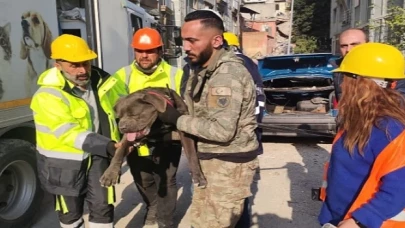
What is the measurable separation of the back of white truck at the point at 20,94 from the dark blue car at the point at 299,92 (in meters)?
4.27

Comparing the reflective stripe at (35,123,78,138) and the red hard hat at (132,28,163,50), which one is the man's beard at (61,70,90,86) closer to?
the reflective stripe at (35,123,78,138)

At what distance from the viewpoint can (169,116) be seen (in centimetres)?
224

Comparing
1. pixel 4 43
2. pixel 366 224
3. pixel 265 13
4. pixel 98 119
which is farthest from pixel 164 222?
pixel 265 13

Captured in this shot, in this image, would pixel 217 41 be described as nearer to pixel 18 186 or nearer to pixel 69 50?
pixel 69 50

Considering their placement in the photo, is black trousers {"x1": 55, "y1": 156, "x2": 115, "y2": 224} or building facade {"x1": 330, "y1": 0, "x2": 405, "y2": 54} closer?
black trousers {"x1": 55, "y1": 156, "x2": 115, "y2": 224}

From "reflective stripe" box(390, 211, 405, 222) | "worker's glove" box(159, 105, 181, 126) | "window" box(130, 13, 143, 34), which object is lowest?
"reflective stripe" box(390, 211, 405, 222)

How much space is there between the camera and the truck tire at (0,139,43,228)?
3564mm

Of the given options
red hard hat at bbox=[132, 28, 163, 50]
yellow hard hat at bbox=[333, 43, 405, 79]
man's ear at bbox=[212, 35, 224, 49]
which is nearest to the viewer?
yellow hard hat at bbox=[333, 43, 405, 79]

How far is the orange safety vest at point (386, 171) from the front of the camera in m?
1.52

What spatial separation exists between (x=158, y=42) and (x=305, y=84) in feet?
18.0

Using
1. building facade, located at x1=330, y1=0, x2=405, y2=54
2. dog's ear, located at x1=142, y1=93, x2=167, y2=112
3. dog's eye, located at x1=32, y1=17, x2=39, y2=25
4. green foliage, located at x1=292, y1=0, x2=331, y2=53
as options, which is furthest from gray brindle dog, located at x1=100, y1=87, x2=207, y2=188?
green foliage, located at x1=292, y1=0, x2=331, y2=53

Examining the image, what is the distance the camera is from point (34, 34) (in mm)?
3805

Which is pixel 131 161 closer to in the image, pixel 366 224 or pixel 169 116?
pixel 169 116

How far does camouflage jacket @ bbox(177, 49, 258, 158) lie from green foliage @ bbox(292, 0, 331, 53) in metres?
39.2
